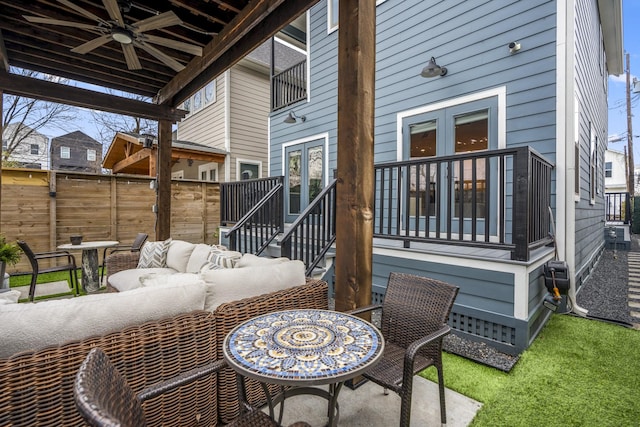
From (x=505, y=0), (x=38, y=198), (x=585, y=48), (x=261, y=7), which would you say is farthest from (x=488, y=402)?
(x=38, y=198)

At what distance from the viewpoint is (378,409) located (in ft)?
6.59

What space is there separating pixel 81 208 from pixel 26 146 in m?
11.9

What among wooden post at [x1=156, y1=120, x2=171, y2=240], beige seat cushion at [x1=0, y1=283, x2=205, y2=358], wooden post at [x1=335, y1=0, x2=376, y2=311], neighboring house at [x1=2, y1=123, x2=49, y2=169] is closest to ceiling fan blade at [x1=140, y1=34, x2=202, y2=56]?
wooden post at [x1=156, y1=120, x2=171, y2=240]

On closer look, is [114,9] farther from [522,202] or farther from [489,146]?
[489,146]

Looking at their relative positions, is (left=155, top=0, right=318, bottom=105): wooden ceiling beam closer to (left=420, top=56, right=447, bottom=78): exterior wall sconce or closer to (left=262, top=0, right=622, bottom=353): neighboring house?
(left=262, top=0, right=622, bottom=353): neighboring house

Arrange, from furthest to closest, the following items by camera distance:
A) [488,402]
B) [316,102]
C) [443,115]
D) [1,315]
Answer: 1. [316,102]
2. [443,115]
3. [488,402]
4. [1,315]

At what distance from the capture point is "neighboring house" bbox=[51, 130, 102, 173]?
18.2 meters

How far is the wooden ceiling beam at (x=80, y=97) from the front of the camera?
4.08m

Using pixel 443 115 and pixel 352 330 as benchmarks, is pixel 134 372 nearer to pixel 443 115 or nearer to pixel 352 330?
pixel 352 330

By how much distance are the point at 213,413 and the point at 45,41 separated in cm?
475

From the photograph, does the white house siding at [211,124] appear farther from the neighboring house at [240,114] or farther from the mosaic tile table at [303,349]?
the mosaic tile table at [303,349]

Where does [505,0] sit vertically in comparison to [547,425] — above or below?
above

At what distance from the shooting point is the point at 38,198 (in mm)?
5762

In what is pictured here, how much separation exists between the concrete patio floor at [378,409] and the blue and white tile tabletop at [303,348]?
2.43 ft
